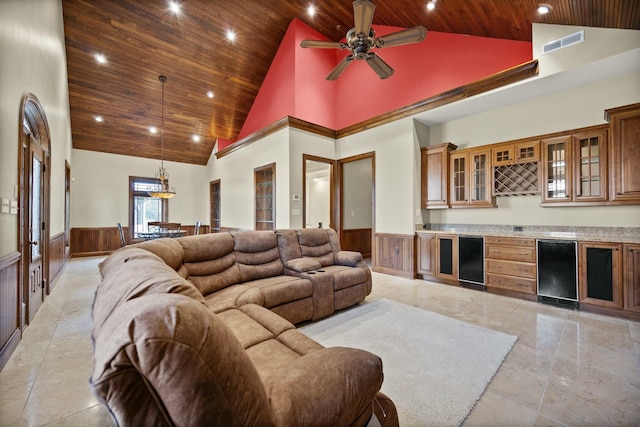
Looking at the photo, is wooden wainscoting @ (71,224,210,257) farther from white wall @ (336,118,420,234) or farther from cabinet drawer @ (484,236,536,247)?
cabinet drawer @ (484,236,536,247)

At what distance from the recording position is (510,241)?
154 inches

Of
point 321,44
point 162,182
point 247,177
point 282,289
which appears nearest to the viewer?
point 282,289

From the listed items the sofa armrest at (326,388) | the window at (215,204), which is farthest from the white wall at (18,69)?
the window at (215,204)

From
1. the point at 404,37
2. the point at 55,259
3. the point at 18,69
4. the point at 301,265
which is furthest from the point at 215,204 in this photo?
the point at 404,37

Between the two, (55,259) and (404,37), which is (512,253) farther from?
(55,259)

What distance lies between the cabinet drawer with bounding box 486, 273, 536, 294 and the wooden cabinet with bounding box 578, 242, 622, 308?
1.60 feet

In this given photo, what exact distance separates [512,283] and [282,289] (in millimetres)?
3346

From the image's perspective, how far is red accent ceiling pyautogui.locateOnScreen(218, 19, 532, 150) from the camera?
4418 mm

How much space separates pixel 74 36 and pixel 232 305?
6102mm

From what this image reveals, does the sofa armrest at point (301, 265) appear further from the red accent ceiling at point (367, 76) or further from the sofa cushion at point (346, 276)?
the red accent ceiling at point (367, 76)

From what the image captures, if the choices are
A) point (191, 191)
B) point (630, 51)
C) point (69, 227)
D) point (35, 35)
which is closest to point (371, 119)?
point (630, 51)

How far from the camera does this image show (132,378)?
59 cm

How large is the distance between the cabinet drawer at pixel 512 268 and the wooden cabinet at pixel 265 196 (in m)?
3.97

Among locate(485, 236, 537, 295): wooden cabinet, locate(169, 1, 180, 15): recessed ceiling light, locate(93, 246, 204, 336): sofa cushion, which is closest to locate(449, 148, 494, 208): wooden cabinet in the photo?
locate(485, 236, 537, 295): wooden cabinet
